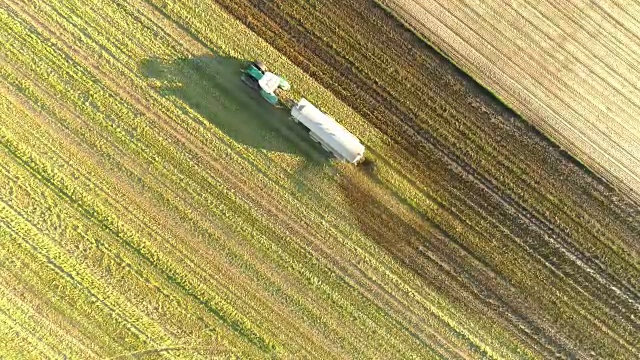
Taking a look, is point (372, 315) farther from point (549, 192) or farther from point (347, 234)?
point (549, 192)

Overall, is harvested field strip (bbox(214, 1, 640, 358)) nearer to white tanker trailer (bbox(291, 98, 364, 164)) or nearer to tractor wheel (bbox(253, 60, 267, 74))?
white tanker trailer (bbox(291, 98, 364, 164))

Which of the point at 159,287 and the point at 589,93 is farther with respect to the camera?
the point at 589,93

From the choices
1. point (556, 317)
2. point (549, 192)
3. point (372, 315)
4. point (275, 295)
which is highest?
point (549, 192)

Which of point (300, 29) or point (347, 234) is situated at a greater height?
point (300, 29)

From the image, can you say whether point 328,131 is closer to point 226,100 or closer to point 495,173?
point 226,100

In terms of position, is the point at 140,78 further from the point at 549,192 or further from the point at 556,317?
the point at 556,317

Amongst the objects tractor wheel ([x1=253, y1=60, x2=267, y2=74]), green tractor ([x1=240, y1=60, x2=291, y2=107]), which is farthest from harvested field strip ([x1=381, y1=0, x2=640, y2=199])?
tractor wheel ([x1=253, y1=60, x2=267, y2=74])

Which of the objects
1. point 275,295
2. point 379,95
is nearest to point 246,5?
point 379,95
